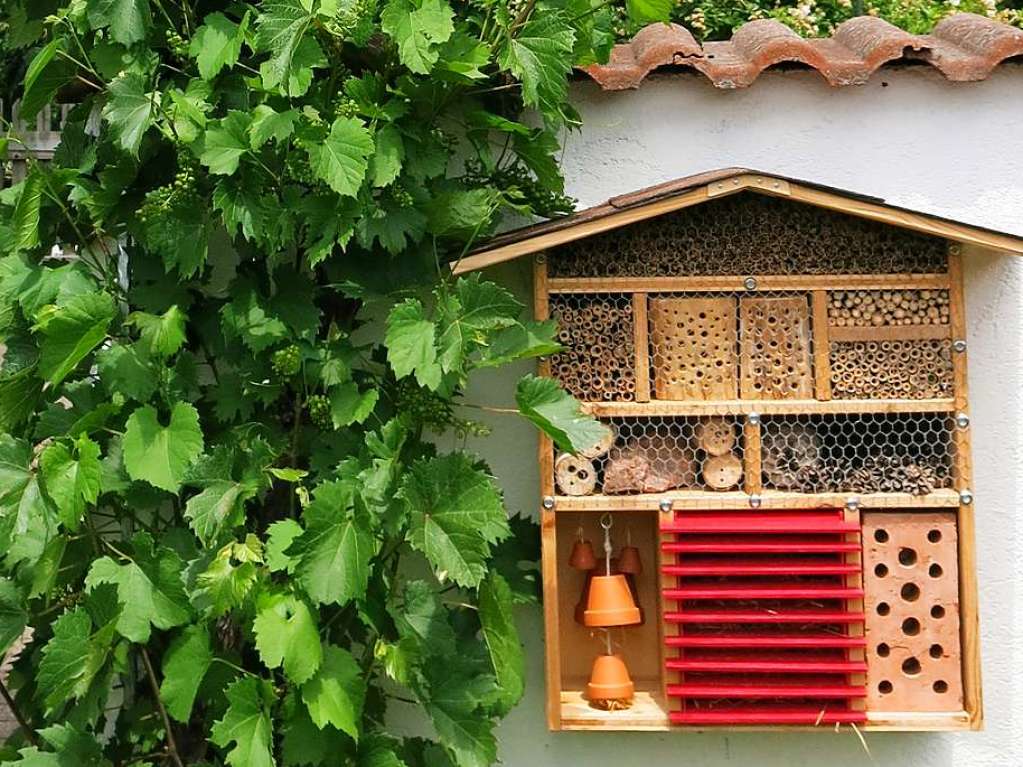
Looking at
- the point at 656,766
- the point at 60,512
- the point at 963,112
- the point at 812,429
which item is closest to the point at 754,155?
the point at 963,112

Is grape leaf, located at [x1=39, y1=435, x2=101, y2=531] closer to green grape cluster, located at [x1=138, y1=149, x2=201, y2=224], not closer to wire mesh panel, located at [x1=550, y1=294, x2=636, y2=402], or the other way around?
green grape cluster, located at [x1=138, y1=149, x2=201, y2=224]

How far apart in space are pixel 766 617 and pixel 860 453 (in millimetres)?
433

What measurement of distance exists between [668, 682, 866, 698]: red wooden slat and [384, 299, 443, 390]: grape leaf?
866mm

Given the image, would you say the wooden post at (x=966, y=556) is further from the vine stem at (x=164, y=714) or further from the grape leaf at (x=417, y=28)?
the vine stem at (x=164, y=714)

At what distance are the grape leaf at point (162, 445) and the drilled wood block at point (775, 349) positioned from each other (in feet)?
3.85

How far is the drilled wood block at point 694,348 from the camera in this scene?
2.80 metres

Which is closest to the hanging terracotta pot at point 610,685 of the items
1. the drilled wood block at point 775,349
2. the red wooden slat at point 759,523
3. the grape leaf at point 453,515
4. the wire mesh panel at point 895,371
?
the red wooden slat at point 759,523

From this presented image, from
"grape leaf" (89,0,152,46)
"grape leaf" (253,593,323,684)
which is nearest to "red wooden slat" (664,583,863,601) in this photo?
"grape leaf" (253,593,323,684)

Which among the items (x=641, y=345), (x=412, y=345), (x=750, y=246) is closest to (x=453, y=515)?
(x=412, y=345)

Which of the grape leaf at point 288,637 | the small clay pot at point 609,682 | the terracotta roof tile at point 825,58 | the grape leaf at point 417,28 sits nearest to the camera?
the grape leaf at point 288,637

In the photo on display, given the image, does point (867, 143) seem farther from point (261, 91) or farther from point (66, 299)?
point (66, 299)

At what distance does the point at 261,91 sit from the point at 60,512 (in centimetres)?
95

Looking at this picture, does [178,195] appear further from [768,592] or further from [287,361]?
[768,592]

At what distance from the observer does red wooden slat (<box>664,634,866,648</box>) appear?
8.99 feet
